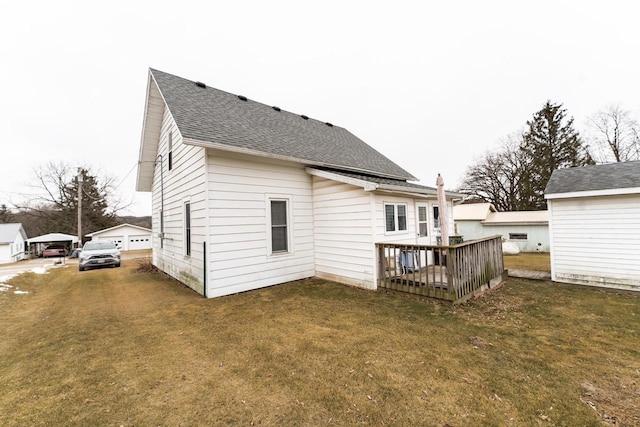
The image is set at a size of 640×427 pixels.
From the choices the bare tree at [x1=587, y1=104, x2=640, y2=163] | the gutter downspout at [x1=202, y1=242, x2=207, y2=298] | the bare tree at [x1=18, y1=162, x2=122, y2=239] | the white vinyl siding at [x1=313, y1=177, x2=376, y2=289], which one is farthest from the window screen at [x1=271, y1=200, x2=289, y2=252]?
the bare tree at [x1=18, y1=162, x2=122, y2=239]

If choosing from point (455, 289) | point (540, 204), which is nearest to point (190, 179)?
point (455, 289)

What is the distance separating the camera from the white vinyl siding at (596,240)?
7023mm

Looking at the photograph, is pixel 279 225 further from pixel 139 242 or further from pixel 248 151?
pixel 139 242

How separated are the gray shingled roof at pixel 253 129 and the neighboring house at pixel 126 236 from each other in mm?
27118

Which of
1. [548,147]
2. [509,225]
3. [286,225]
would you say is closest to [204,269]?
[286,225]

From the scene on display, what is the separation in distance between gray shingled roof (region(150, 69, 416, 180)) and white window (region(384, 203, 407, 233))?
2486 mm

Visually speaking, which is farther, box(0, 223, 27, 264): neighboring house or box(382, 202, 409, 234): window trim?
box(0, 223, 27, 264): neighboring house

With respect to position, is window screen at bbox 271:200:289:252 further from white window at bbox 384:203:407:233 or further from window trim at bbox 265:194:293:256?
white window at bbox 384:203:407:233

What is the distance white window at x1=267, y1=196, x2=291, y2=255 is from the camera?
723 cm

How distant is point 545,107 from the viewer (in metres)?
23.3

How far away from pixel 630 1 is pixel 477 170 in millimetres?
21610

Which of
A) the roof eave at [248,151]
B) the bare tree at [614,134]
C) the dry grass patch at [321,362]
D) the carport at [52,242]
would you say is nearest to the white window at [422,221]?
the roof eave at [248,151]

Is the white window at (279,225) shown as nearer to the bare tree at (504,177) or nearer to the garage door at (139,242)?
the bare tree at (504,177)

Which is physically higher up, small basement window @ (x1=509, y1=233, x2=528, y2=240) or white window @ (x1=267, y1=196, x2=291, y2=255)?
white window @ (x1=267, y1=196, x2=291, y2=255)
